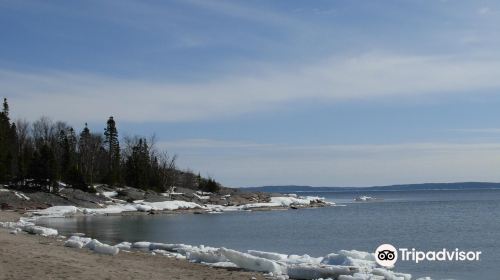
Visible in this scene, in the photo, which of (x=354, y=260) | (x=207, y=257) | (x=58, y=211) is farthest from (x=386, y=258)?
(x=58, y=211)

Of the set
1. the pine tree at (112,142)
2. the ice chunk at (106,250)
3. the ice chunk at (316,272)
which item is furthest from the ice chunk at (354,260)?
the pine tree at (112,142)

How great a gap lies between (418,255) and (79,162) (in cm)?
8794

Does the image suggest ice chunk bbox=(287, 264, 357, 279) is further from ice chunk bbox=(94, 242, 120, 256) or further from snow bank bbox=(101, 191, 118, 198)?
snow bank bbox=(101, 191, 118, 198)

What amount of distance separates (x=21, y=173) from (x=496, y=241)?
66.3 metres

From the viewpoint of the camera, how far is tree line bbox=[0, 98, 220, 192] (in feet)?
271

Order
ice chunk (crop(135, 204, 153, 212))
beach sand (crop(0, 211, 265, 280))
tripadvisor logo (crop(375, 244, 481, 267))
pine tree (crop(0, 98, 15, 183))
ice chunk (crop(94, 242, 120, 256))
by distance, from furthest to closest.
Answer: ice chunk (crop(135, 204, 153, 212)) < pine tree (crop(0, 98, 15, 183)) < tripadvisor logo (crop(375, 244, 481, 267)) < ice chunk (crop(94, 242, 120, 256)) < beach sand (crop(0, 211, 265, 280))

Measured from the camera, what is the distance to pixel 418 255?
108 ft

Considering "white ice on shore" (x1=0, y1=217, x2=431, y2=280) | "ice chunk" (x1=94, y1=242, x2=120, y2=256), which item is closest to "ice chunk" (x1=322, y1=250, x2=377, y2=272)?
"white ice on shore" (x1=0, y1=217, x2=431, y2=280)

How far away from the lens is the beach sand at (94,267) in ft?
57.6

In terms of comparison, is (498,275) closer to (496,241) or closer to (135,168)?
(496,241)

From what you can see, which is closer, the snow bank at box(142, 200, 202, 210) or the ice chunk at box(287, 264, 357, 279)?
the ice chunk at box(287, 264, 357, 279)

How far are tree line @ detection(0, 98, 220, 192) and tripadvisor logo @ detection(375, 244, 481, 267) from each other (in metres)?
58.9

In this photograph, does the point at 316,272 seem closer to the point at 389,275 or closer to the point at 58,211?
the point at 389,275

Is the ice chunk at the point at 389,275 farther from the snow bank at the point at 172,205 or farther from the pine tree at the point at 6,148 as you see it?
the pine tree at the point at 6,148
